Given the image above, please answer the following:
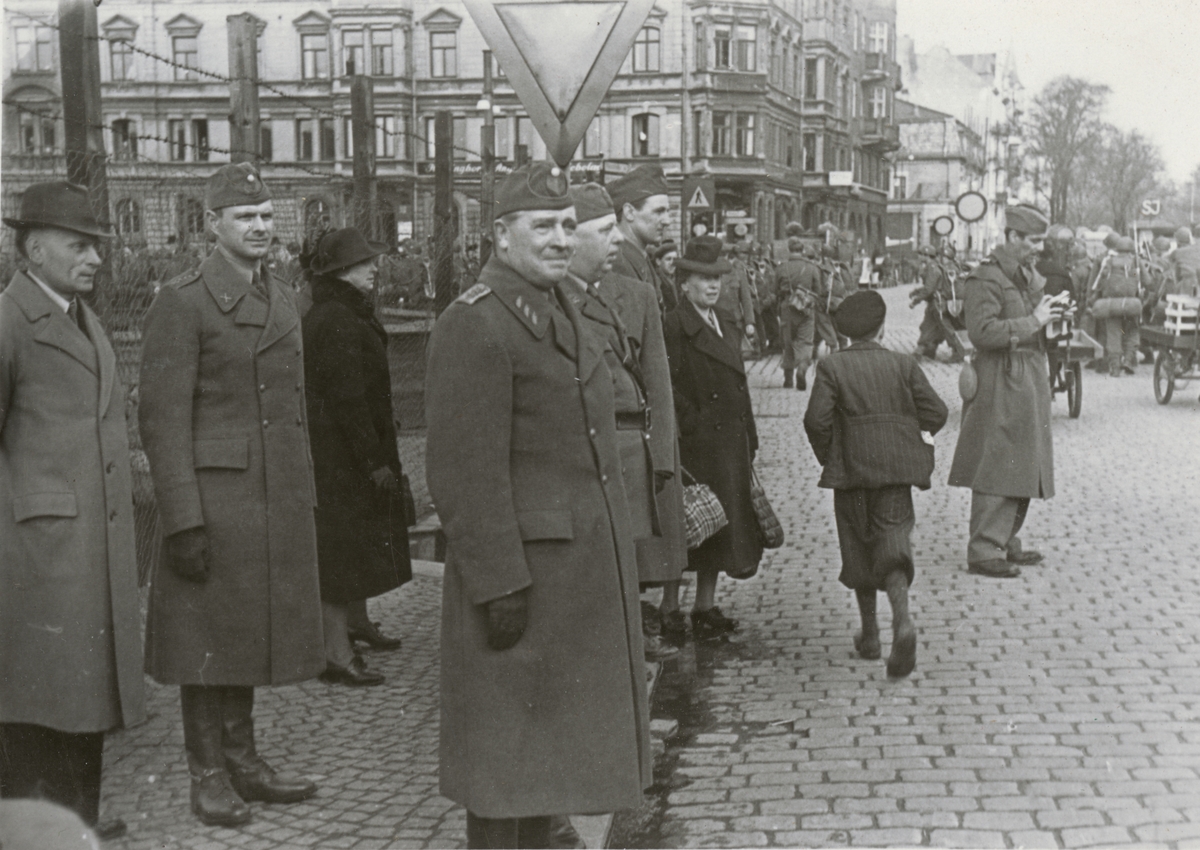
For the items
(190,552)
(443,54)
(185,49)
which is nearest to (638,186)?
(190,552)

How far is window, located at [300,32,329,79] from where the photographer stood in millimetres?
33375

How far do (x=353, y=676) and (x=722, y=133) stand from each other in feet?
172

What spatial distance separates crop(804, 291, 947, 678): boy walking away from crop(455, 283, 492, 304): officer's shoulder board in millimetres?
2843

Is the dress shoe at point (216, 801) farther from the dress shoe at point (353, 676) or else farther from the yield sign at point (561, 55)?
the yield sign at point (561, 55)

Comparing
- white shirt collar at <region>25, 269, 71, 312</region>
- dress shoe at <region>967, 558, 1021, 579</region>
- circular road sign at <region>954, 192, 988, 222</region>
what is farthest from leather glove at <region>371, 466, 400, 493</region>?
circular road sign at <region>954, 192, 988, 222</region>

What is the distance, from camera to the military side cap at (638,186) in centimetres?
659

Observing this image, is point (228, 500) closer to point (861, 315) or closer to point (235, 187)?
point (235, 187)

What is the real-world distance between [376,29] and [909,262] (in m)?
45.3

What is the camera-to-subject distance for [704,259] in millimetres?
6703

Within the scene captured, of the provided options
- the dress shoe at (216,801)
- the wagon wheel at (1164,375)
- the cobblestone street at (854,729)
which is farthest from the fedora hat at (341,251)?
the wagon wheel at (1164,375)

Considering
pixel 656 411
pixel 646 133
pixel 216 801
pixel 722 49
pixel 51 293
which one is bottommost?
pixel 216 801

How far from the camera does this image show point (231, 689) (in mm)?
4770

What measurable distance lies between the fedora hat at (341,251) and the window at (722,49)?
4558 centimetres

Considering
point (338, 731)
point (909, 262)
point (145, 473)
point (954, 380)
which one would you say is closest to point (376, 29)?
point (954, 380)
